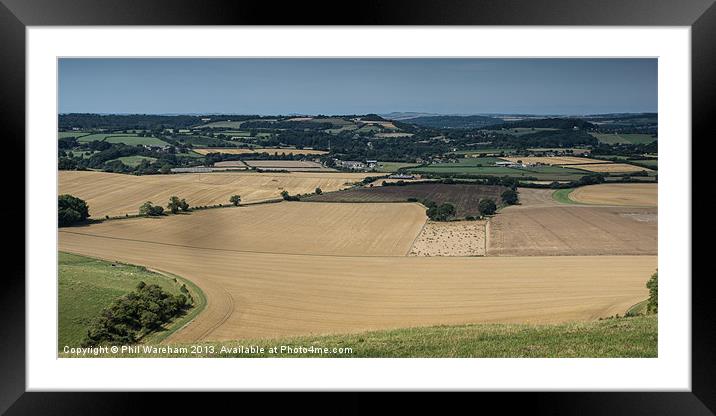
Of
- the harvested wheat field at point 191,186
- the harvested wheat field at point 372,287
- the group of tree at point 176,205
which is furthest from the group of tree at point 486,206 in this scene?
the group of tree at point 176,205

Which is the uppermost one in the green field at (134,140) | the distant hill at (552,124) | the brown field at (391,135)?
the distant hill at (552,124)

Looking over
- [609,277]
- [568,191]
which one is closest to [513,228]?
[568,191]

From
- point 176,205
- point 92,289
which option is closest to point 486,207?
point 176,205

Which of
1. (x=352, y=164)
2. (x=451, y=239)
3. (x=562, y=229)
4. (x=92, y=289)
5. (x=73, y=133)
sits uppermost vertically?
(x=73, y=133)

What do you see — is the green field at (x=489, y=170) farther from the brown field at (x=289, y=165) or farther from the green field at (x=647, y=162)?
the brown field at (x=289, y=165)

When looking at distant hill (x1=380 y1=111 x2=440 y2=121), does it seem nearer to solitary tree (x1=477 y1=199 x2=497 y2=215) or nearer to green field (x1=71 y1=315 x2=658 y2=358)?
solitary tree (x1=477 y1=199 x2=497 y2=215)

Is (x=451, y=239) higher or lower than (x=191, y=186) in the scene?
lower

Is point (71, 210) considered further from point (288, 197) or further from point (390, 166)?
point (390, 166)
